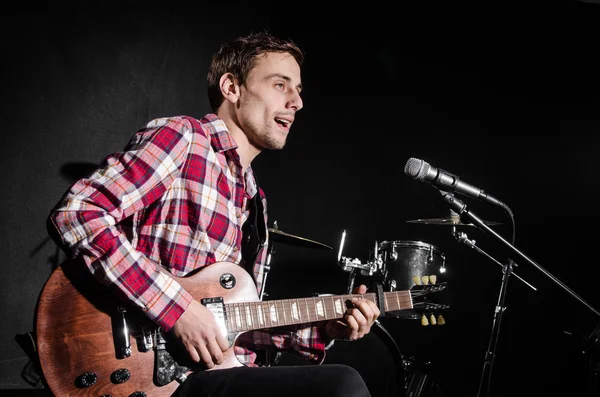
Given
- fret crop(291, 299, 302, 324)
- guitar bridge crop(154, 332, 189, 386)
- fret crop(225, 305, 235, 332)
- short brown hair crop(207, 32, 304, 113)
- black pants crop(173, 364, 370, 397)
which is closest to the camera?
black pants crop(173, 364, 370, 397)

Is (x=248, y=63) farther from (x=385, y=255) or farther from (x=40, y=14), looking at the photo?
(x=385, y=255)

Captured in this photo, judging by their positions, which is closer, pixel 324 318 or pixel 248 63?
pixel 324 318

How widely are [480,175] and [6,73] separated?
3787mm

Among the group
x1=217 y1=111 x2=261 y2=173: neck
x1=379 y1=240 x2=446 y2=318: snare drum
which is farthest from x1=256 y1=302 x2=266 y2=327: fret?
x1=379 y1=240 x2=446 y2=318: snare drum

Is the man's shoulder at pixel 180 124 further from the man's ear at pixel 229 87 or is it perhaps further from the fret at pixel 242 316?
the fret at pixel 242 316

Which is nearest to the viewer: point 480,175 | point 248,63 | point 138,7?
point 248,63

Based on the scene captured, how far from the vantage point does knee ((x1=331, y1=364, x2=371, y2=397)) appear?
138cm

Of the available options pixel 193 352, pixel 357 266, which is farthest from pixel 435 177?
pixel 357 266

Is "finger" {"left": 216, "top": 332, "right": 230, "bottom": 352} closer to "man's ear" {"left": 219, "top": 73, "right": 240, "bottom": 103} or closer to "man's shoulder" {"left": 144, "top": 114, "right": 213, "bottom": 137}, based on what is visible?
"man's shoulder" {"left": 144, "top": 114, "right": 213, "bottom": 137}

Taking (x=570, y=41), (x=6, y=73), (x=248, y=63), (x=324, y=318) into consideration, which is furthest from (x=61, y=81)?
(x=570, y=41)

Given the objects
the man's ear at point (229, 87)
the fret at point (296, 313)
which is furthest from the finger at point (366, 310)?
the man's ear at point (229, 87)

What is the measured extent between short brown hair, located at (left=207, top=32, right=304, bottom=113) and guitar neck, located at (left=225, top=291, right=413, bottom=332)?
3.61 ft

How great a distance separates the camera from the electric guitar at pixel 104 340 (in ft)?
4.55

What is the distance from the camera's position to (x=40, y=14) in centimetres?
266
